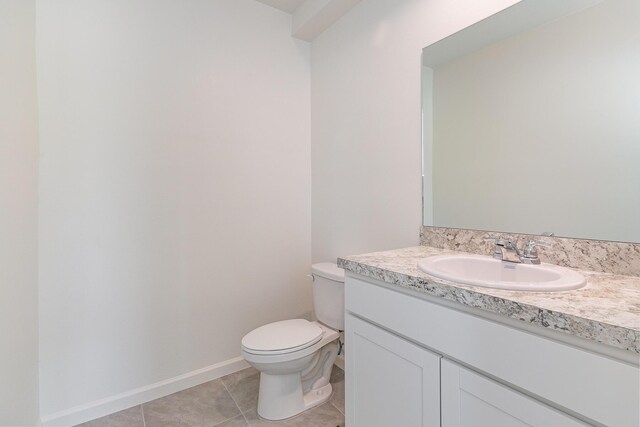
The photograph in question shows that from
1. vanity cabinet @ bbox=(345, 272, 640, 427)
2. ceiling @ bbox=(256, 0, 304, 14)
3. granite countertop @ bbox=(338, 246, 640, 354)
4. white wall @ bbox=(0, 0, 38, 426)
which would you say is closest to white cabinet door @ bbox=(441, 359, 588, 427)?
vanity cabinet @ bbox=(345, 272, 640, 427)

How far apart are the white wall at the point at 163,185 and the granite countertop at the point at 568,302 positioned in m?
1.27

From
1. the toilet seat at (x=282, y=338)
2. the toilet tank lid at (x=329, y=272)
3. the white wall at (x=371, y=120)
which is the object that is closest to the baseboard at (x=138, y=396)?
the toilet seat at (x=282, y=338)

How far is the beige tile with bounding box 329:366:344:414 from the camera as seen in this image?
1.69 metres

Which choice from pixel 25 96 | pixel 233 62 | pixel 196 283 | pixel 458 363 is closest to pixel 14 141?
pixel 25 96

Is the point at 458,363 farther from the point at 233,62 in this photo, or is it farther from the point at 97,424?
the point at 233,62

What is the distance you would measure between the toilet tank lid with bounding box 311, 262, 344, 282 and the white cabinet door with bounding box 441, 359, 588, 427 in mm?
887

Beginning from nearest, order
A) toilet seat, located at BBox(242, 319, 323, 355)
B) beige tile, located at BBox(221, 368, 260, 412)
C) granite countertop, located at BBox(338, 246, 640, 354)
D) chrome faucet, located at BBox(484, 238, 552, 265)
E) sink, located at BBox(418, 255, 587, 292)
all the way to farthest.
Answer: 1. granite countertop, located at BBox(338, 246, 640, 354)
2. sink, located at BBox(418, 255, 587, 292)
3. chrome faucet, located at BBox(484, 238, 552, 265)
4. toilet seat, located at BBox(242, 319, 323, 355)
5. beige tile, located at BBox(221, 368, 260, 412)

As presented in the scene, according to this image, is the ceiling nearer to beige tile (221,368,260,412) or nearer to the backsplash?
the backsplash

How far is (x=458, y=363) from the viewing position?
32.4 inches

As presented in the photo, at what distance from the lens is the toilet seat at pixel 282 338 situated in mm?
1455

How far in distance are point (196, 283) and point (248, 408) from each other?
30.2 inches

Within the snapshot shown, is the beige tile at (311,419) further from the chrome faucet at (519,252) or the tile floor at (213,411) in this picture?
the chrome faucet at (519,252)

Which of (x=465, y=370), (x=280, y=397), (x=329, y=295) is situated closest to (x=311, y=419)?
(x=280, y=397)

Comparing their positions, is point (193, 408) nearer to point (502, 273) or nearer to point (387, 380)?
point (387, 380)
